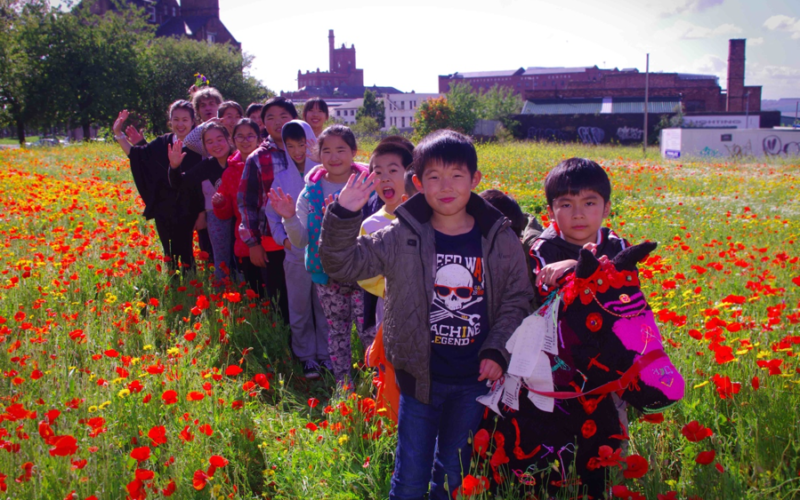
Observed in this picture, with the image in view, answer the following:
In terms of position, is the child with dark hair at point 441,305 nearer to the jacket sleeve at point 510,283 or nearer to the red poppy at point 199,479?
the jacket sleeve at point 510,283

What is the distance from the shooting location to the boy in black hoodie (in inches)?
83.0

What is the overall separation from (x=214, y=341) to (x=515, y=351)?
2.36m

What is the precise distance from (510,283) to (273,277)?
8.87 ft

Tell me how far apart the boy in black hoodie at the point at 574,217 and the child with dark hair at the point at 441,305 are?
0.12 m

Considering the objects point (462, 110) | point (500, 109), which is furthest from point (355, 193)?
point (500, 109)

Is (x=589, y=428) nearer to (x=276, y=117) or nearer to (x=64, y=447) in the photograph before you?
(x=64, y=447)

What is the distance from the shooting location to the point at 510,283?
2160mm

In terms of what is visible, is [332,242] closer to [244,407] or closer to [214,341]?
[244,407]

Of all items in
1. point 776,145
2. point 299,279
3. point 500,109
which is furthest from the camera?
point 500,109

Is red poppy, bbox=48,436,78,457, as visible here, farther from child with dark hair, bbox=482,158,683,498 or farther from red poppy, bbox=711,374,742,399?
red poppy, bbox=711,374,742,399

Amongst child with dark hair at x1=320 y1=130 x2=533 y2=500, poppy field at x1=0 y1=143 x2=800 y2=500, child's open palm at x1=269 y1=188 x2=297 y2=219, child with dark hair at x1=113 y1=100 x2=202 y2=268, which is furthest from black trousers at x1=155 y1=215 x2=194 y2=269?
child with dark hair at x1=320 y1=130 x2=533 y2=500

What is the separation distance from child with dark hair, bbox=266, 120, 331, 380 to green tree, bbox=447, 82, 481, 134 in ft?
136

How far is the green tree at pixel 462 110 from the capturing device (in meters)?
45.6

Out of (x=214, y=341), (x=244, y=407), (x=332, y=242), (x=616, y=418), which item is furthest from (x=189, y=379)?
(x=616, y=418)
